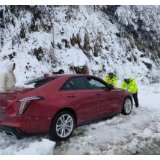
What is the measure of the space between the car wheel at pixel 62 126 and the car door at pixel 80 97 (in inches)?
10.8

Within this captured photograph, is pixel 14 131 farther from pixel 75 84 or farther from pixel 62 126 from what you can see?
pixel 75 84

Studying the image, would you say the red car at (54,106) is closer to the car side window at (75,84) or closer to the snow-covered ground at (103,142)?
the car side window at (75,84)

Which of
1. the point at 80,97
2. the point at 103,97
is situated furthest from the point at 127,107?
the point at 80,97

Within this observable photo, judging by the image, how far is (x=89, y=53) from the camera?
50.6 feet

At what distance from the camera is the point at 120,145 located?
3.75 metres

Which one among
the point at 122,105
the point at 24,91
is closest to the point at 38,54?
the point at 122,105

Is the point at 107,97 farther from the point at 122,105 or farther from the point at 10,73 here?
the point at 10,73

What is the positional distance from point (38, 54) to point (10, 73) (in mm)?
7199

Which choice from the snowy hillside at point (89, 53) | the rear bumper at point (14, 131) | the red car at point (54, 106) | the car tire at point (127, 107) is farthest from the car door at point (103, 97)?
the rear bumper at point (14, 131)

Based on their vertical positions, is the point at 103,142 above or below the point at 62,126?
below

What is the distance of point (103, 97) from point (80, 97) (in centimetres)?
96

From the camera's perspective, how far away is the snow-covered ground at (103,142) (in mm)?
3412

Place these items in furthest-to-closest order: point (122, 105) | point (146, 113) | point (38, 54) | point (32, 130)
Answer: point (38, 54)
point (146, 113)
point (122, 105)
point (32, 130)

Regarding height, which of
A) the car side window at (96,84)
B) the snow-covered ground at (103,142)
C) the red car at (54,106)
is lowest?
the snow-covered ground at (103,142)
